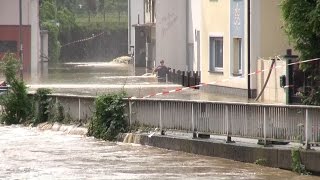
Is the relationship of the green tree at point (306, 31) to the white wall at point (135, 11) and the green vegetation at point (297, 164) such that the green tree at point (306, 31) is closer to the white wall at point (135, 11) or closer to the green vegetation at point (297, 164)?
the green vegetation at point (297, 164)

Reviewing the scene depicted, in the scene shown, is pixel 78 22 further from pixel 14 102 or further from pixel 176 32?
pixel 14 102

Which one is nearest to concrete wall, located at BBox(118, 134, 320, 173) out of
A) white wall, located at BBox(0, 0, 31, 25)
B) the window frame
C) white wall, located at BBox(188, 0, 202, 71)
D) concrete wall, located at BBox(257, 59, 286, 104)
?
concrete wall, located at BBox(257, 59, 286, 104)

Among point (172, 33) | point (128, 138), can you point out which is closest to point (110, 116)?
point (128, 138)

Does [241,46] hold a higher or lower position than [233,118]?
higher

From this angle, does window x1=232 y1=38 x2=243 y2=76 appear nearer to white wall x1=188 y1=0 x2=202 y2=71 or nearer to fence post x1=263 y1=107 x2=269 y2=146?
white wall x1=188 y1=0 x2=202 y2=71

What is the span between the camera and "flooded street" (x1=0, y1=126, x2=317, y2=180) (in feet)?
68.4

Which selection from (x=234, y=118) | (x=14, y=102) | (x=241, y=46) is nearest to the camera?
(x=234, y=118)

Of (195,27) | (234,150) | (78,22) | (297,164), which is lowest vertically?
(297,164)

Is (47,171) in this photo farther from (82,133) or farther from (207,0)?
(207,0)

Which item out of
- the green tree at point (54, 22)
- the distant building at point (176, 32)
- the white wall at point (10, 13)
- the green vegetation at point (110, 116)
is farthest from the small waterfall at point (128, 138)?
the green tree at point (54, 22)

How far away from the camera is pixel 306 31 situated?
24344mm

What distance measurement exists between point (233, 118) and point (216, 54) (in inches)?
855

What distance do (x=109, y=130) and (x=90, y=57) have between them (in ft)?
315

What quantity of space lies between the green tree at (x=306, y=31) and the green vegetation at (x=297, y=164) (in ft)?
12.0
